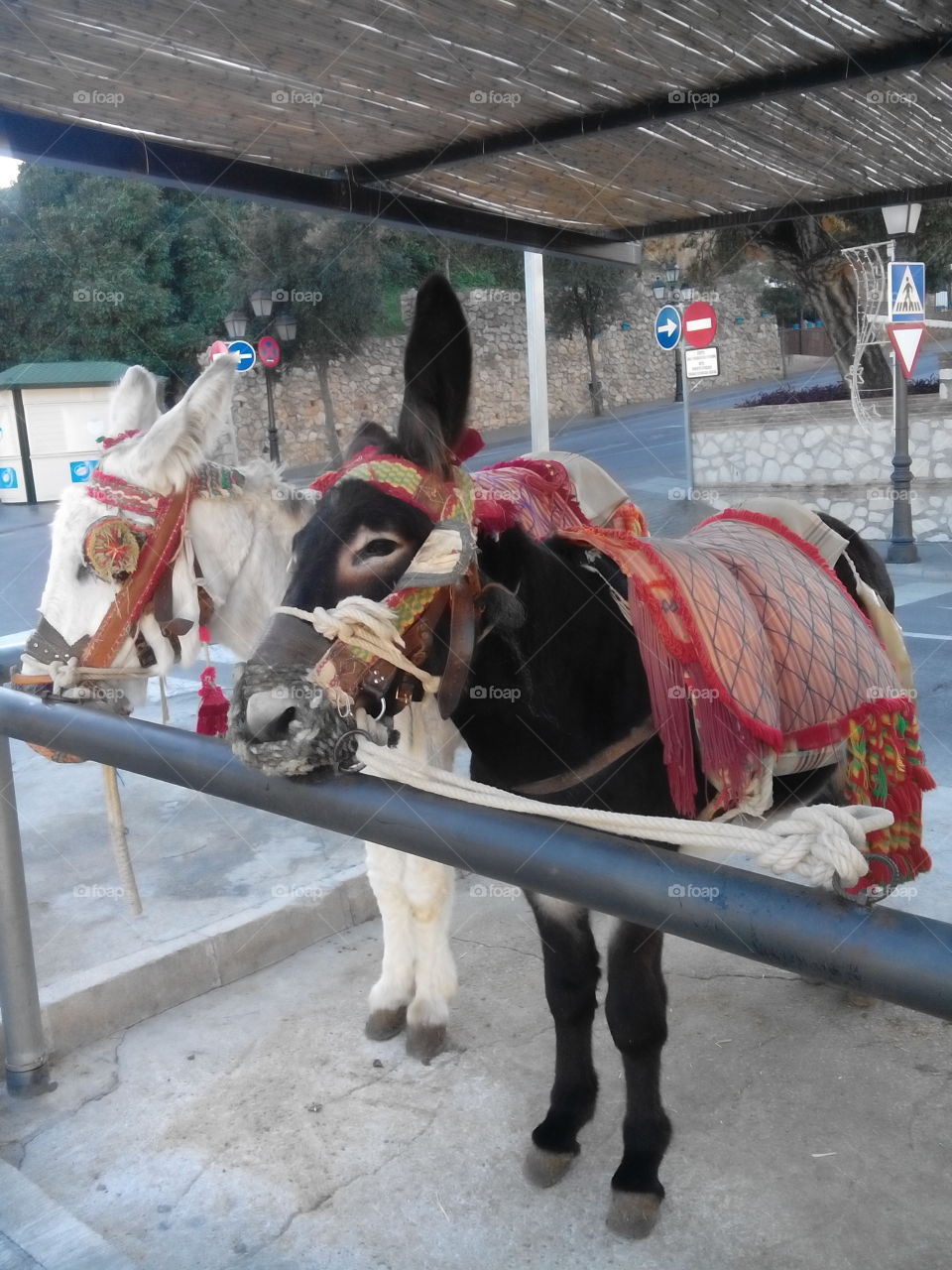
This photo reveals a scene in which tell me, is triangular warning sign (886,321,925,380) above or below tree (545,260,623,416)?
below

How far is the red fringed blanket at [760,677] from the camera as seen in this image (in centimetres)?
228

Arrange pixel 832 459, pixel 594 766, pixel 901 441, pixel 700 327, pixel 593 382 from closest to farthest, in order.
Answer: pixel 594 766
pixel 901 441
pixel 832 459
pixel 700 327
pixel 593 382

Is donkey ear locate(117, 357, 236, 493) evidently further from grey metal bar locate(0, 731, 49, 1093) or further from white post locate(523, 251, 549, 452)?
white post locate(523, 251, 549, 452)

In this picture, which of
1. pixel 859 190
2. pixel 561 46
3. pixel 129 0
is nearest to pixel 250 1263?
pixel 129 0

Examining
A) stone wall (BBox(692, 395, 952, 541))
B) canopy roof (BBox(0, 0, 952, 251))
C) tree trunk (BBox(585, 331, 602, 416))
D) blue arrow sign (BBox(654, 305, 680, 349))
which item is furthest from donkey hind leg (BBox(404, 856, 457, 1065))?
tree trunk (BBox(585, 331, 602, 416))

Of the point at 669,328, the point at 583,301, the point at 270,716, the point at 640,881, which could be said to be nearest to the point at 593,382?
the point at 583,301

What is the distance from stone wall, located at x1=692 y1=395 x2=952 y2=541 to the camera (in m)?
12.2

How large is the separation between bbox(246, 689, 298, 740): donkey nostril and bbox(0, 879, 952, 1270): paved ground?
1.21m

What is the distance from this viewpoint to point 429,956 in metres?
3.29

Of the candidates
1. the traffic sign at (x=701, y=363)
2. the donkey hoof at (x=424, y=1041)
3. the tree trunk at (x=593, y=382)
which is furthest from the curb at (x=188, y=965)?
the tree trunk at (x=593, y=382)

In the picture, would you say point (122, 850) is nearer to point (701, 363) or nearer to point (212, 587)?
point (212, 587)

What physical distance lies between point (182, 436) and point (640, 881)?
224 centimetres

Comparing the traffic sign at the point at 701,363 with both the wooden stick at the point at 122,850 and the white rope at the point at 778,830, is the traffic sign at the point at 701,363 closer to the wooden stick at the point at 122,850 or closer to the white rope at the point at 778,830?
the wooden stick at the point at 122,850

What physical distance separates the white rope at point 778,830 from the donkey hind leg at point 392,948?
179cm
